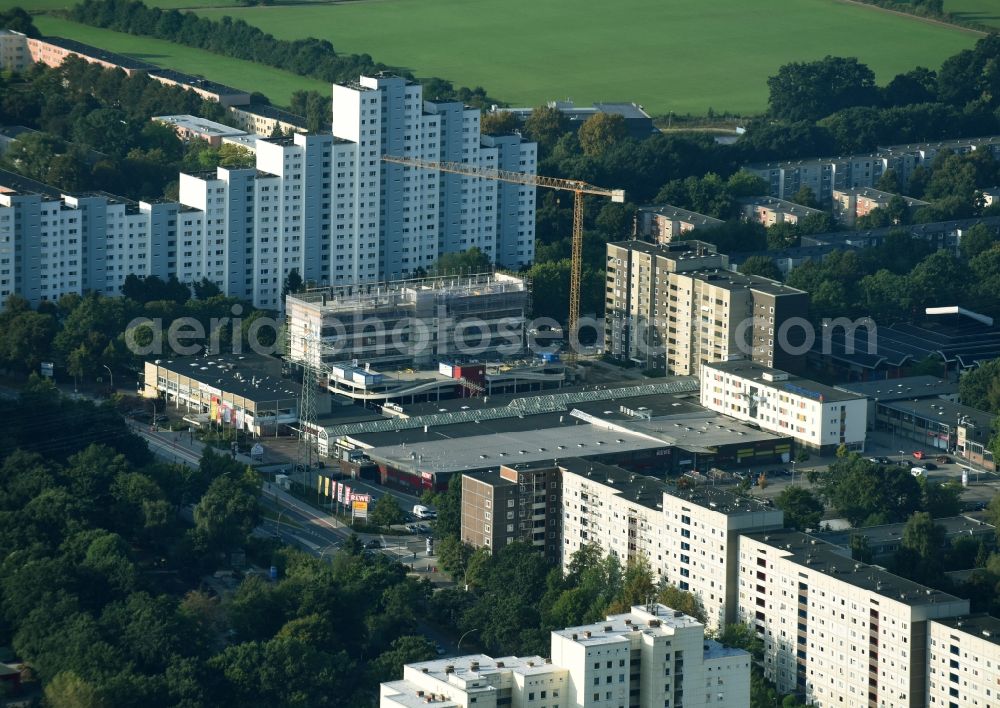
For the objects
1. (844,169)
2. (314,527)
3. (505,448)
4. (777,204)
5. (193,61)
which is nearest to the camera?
(314,527)

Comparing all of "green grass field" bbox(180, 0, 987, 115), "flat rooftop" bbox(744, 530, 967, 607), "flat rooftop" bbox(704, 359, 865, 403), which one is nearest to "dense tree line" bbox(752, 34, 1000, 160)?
"green grass field" bbox(180, 0, 987, 115)

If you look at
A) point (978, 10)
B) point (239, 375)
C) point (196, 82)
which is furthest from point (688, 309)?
point (978, 10)

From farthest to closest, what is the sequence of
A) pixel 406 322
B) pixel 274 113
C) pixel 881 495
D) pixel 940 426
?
pixel 274 113 < pixel 406 322 < pixel 940 426 < pixel 881 495

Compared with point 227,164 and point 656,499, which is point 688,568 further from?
point 227,164

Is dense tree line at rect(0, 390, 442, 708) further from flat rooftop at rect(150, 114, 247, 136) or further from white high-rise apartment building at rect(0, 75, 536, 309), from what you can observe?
flat rooftop at rect(150, 114, 247, 136)

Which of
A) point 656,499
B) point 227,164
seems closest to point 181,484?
point 656,499

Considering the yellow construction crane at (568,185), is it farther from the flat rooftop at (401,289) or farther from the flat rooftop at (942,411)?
the flat rooftop at (942,411)

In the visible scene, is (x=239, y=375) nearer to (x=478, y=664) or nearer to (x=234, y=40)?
(x=478, y=664)
